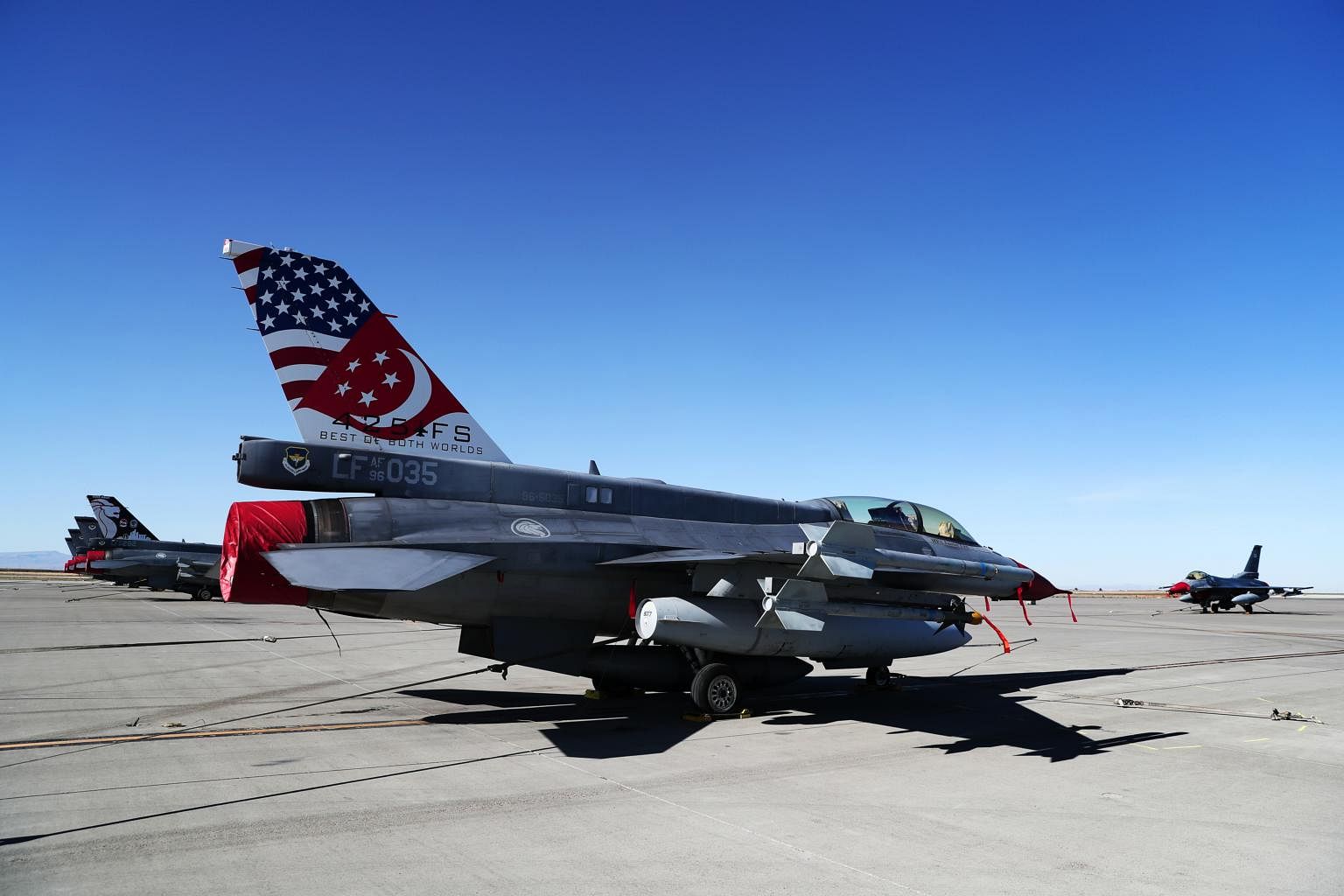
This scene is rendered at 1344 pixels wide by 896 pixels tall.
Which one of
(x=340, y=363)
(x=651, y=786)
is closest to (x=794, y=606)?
(x=651, y=786)

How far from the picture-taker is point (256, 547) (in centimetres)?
912

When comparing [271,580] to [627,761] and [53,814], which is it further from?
[627,761]

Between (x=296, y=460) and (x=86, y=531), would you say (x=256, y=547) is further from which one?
(x=86, y=531)

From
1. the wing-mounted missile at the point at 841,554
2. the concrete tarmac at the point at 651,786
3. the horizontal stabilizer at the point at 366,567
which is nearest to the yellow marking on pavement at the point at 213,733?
the concrete tarmac at the point at 651,786

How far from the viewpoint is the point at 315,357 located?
35.8 ft

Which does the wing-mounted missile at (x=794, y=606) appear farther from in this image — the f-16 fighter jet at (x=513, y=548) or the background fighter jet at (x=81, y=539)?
the background fighter jet at (x=81, y=539)

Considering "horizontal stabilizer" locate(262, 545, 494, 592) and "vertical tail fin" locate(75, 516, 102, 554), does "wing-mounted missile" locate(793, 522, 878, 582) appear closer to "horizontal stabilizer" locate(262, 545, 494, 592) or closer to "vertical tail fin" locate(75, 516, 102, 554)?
"horizontal stabilizer" locate(262, 545, 494, 592)

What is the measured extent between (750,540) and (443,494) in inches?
188

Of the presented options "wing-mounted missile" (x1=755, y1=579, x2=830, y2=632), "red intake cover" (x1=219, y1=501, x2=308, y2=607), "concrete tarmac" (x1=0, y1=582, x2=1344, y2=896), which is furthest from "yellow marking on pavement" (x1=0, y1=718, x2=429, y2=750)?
"wing-mounted missile" (x1=755, y1=579, x2=830, y2=632)

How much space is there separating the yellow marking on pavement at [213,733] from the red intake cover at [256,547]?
1.56 m

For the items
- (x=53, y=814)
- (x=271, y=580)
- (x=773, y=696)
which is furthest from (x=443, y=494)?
(x=773, y=696)

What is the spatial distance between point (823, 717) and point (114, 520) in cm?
4625

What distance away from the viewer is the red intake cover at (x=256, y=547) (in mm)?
9117

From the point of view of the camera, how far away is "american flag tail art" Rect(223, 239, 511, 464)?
35.1 ft
